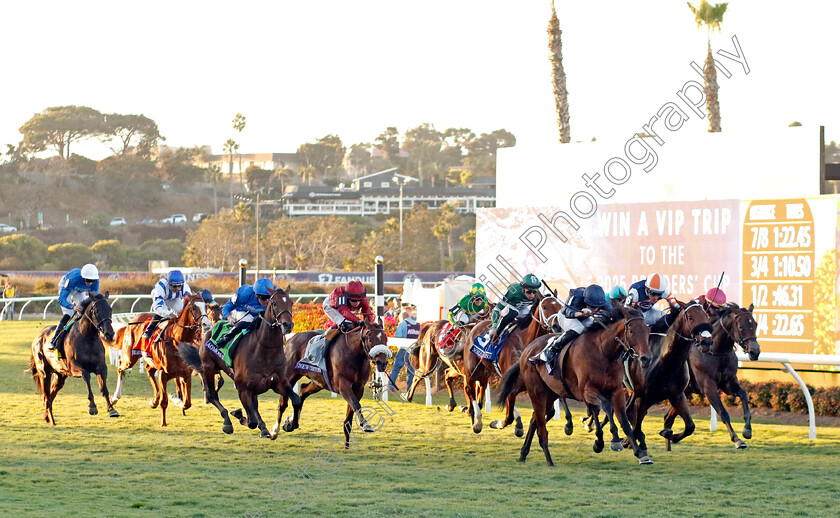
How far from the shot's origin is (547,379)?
28.3 ft

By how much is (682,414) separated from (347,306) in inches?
125

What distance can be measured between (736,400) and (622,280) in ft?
9.46

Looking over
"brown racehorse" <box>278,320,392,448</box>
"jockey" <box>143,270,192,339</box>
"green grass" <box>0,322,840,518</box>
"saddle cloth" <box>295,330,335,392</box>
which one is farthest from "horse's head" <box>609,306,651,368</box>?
"jockey" <box>143,270,192,339</box>

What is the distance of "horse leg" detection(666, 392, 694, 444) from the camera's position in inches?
345

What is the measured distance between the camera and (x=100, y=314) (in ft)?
35.2

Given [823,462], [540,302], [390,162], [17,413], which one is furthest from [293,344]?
[390,162]

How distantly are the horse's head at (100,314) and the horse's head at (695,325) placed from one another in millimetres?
5673

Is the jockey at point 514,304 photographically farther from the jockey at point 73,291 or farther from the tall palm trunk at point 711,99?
the tall palm trunk at point 711,99

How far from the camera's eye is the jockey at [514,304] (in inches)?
397

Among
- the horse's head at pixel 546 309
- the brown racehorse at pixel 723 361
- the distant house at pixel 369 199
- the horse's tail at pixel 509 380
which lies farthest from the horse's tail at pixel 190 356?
the distant house at pixel 369 199

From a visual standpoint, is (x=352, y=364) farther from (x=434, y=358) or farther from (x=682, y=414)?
(x=682, y=414)

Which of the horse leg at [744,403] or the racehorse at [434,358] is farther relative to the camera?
the racehorse at [434,358]

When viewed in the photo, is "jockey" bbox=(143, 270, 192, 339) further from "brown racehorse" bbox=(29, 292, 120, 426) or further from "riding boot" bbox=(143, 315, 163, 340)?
"brown racehorse" bbox=(29, 292, 120, 426)

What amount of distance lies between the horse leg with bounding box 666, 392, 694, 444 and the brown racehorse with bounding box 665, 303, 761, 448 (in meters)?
0.21
